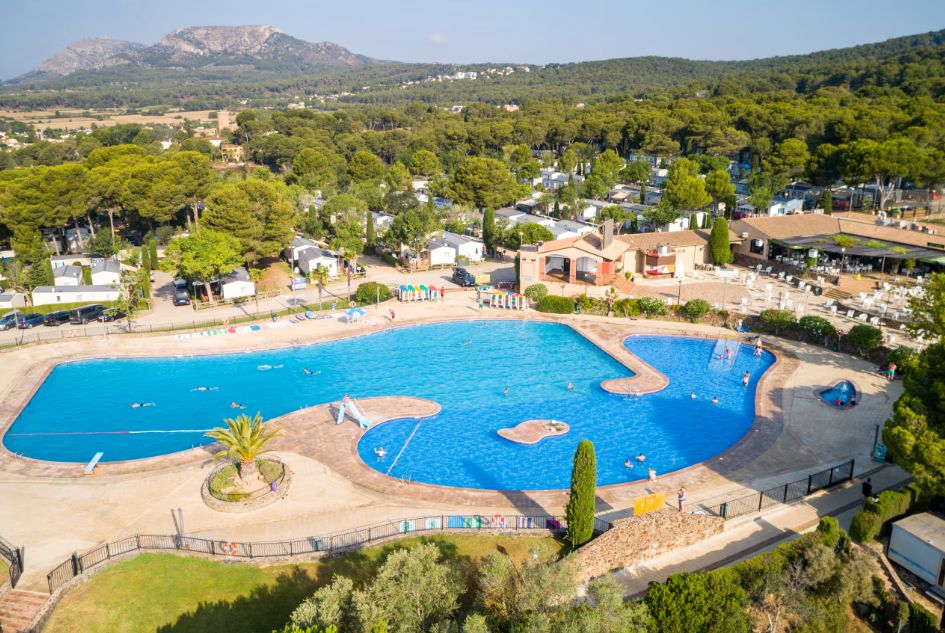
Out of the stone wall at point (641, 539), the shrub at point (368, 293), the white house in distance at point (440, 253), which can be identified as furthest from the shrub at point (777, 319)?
the white house in distance at point (440, 253)

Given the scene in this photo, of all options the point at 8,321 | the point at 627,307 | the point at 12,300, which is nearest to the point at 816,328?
the point at 627,307

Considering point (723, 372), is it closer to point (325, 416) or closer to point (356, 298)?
point (325, 416)

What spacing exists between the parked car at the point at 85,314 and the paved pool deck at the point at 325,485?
940 centimetres

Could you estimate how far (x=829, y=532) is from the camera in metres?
16.9

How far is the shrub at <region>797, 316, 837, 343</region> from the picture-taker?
1286 inches

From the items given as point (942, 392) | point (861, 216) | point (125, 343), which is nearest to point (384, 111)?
point (861, 216)

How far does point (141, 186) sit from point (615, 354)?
152ft

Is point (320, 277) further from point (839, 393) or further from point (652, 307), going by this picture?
point (839, 393)

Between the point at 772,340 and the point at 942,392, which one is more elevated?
the point at 942,392

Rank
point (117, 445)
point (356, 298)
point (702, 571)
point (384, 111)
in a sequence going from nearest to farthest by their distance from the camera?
point (702, 571)
point (117, 445)
point (356, 298)
point (384, 111)

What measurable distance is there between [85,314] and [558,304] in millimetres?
28343

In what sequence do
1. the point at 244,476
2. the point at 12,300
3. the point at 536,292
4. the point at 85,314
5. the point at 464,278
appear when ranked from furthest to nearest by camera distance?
the point at 464,278, the point at 12,300, the point at 536,292, the point at 85,314, the point at 244,476

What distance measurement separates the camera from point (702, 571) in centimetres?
1648

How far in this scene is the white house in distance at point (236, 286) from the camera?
42.8m
